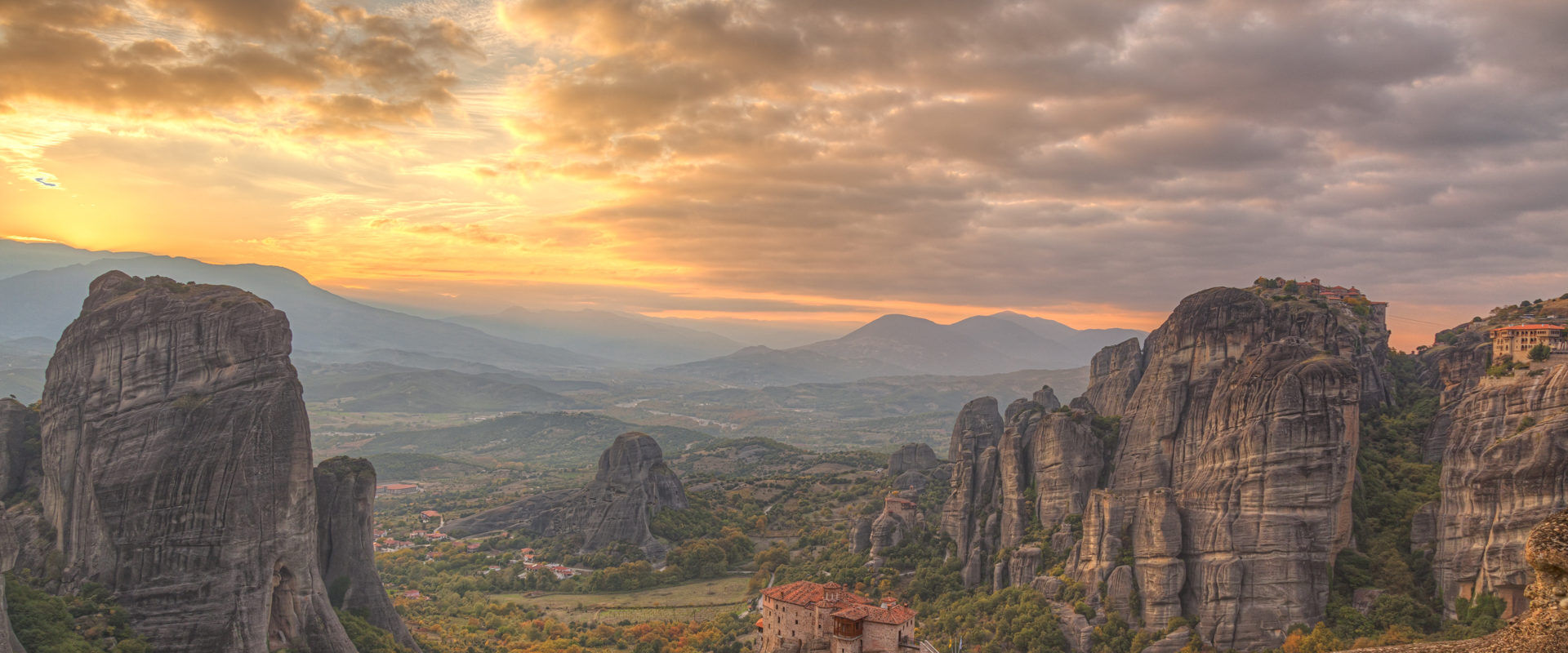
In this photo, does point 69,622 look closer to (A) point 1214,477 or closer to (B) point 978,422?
(A) point 1214,477

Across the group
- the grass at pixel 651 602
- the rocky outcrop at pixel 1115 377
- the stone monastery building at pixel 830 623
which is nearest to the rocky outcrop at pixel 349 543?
the stone monastery building at pixel 830 623

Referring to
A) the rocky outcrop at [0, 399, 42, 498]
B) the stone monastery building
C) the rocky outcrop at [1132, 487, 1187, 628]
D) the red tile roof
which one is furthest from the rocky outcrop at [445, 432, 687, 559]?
the rocky outcrop at [1132, 487, 1187, 628]

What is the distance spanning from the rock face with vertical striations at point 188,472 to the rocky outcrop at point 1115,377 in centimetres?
5860

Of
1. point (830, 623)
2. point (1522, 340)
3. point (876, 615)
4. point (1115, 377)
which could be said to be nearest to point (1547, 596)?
point (876, 615)

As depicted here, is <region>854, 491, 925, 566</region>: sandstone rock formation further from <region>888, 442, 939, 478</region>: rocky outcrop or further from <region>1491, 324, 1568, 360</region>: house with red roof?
<region>1491, 324, 1568, 360</region>: house with red roof

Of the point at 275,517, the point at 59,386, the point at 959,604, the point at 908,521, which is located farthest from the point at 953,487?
the point at 59,386

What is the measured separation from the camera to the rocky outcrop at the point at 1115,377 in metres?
78.1

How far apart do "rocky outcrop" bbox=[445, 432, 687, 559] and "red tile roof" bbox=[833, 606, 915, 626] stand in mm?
63569

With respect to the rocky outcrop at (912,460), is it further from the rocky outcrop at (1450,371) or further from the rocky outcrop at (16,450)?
the rocky outcrop at (16,450)

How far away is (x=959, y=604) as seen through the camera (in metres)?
66.9

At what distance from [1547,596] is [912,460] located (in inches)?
4718

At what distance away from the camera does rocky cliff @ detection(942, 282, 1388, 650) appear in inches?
1863

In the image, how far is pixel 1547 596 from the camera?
1354 centimetres

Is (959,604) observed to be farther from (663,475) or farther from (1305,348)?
(663,475)
